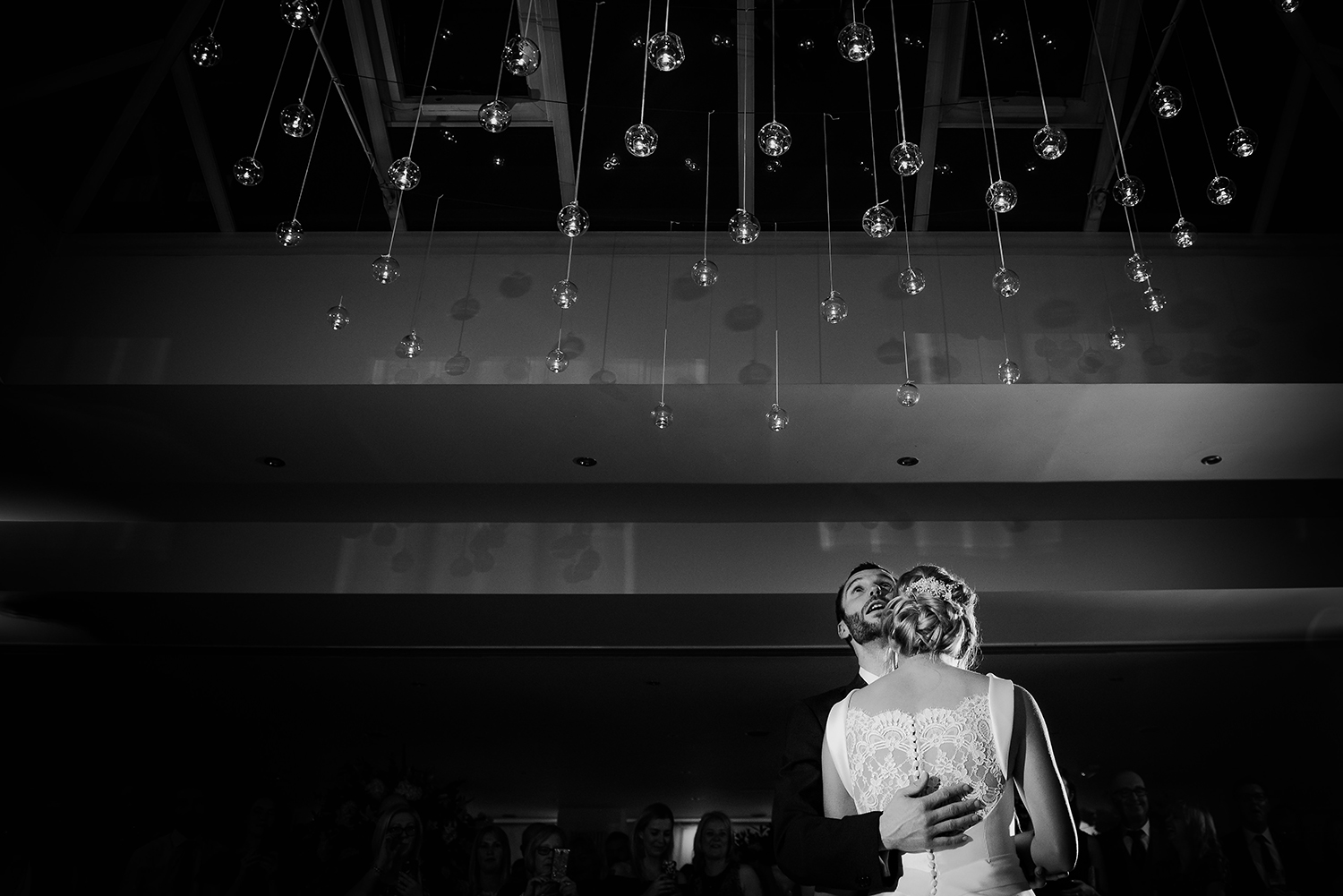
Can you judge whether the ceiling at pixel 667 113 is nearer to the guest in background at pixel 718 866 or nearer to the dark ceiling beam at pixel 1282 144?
the dark ceiling beam at pixel 1282 144

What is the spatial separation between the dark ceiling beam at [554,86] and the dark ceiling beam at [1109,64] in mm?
2424

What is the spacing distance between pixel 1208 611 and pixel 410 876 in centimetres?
490

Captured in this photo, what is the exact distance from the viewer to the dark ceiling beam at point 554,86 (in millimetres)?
4754

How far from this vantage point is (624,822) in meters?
6.80

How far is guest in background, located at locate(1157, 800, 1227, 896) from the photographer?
5.29 m

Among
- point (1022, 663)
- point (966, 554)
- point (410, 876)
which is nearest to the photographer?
point (410, 876)

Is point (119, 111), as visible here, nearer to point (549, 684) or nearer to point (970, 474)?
point (549, 684)

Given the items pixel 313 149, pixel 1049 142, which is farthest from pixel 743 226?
pixel 313 149

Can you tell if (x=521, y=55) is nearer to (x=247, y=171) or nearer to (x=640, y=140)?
(x=640, y=140)

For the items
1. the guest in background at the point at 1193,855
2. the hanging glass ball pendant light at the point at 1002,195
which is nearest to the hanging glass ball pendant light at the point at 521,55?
the hanging glass ball pendant light at the point at 1002,195

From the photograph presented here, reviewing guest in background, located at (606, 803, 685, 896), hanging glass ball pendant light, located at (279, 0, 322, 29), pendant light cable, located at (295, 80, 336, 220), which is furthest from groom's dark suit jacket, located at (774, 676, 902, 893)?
pendant light cable, located at (295, 80, 336, 220)

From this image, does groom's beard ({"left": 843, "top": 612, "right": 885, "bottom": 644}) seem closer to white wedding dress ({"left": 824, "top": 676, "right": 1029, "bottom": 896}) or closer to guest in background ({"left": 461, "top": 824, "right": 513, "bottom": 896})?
white wedding dress ({"left": 824, "top": 676, "right": 1029, "bottom": 896})

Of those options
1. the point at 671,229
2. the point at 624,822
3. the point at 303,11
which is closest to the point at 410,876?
the point at 624,822

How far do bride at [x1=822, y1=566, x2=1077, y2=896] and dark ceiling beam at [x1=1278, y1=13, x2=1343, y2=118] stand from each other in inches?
157
